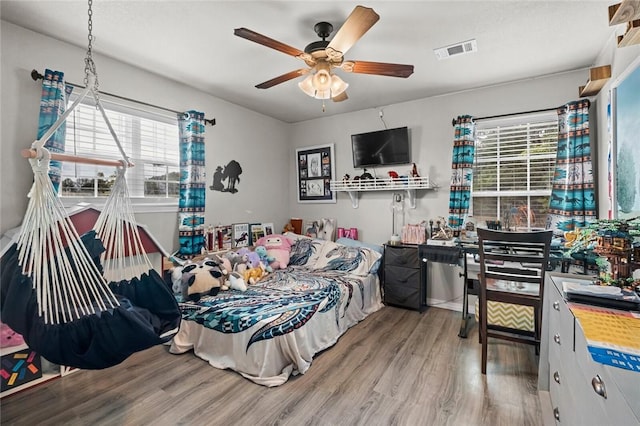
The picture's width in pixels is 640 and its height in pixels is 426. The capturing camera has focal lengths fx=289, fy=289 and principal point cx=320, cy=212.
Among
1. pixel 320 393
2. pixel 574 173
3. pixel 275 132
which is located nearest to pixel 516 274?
pixel 574 173

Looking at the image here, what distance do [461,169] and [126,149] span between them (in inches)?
139

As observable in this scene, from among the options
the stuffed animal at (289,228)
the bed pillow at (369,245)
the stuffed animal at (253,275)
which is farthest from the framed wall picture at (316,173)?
the stuffed animal at (253,275)

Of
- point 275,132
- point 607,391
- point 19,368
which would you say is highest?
point 275,132

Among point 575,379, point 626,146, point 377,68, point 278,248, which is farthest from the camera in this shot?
point 278,248

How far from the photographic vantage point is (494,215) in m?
3.32

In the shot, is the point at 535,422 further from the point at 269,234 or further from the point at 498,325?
the point at 269,234

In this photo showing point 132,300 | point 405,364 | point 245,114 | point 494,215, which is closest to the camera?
point 132,300

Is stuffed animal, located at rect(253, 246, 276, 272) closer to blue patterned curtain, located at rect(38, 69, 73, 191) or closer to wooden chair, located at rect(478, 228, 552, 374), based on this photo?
blue patterned curtain, located at rect(38, 69, 73, 191)

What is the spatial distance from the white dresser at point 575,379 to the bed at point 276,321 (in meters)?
1.54

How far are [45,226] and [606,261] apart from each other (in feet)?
9.25

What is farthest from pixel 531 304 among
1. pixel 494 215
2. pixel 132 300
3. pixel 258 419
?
pixel 132 300

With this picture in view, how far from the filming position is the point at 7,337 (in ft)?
6.27

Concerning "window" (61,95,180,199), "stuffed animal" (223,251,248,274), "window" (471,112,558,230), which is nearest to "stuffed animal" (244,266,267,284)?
"stuffed animal" (223,251,248,274)

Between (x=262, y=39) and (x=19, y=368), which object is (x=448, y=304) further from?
(x=19, y=368)
